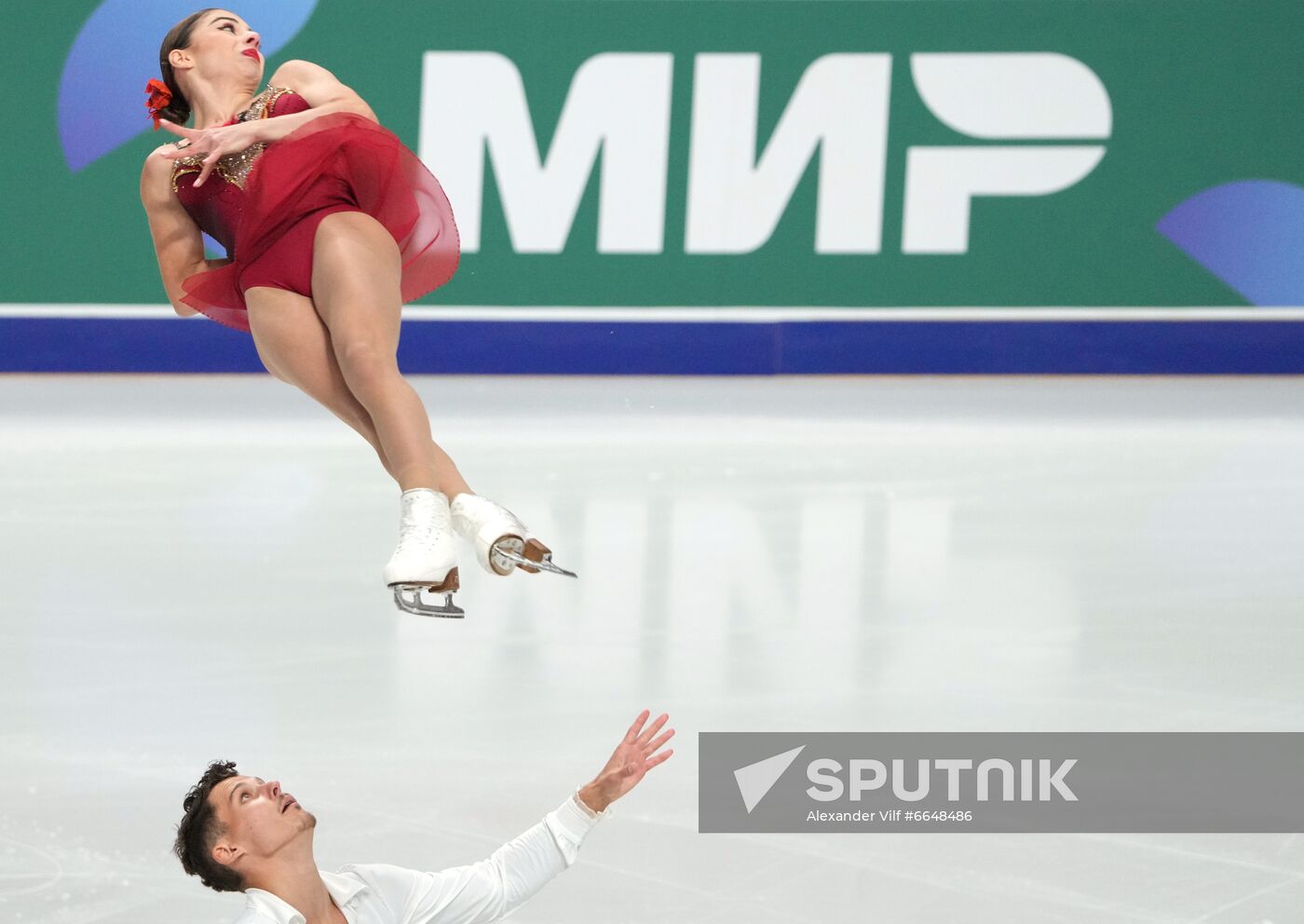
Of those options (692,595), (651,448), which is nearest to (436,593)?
(692,595)

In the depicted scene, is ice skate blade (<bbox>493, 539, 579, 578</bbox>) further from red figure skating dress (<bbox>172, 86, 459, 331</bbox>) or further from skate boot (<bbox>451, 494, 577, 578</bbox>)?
red figure skating dress (<bbox>172, 86, 459, 331</bbox>)

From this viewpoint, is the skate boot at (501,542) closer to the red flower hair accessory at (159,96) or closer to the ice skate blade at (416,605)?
the ice skate blade at (416,605)

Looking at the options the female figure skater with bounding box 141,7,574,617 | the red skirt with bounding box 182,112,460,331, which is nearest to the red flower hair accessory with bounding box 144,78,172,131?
the female figure skater with bounding box 141,7,574,617

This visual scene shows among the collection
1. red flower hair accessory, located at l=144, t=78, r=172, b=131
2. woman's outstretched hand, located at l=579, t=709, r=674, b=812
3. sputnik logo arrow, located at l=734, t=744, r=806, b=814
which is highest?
red flower hair accessory, located at l=144, t=78, r=172, b=131

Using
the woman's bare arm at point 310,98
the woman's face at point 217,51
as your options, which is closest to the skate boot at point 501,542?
the woman's bare arm at point 310,98

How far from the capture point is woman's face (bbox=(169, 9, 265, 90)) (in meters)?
2.47

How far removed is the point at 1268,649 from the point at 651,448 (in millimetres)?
3062

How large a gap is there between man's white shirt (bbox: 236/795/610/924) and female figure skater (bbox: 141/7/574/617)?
49 centimetres

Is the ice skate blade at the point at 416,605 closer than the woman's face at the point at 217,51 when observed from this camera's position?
Yes

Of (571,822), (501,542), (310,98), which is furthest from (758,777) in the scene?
(310,98)

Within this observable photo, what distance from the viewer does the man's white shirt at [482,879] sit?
2404 mm

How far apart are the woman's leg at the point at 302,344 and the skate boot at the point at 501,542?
248 millimetres

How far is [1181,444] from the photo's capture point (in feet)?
22.7

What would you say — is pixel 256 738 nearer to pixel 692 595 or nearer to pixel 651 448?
pixel 692 595
